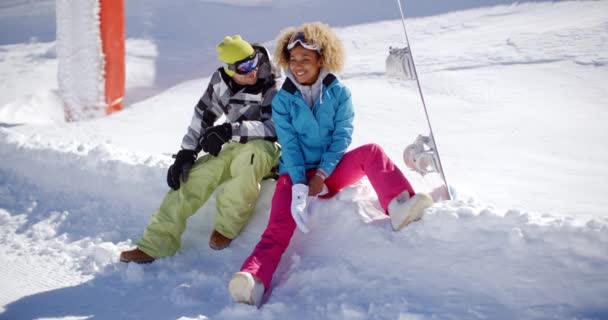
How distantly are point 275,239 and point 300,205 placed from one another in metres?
0.19

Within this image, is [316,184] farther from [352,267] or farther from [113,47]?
[113,47]

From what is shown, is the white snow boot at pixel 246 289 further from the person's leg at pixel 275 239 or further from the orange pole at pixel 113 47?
the orange pole at pixel 113 47

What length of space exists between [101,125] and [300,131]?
11.6 feet

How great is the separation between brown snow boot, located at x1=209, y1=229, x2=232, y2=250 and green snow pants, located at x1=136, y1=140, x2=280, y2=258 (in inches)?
0.9

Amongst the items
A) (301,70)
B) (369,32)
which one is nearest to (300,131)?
(301,70)

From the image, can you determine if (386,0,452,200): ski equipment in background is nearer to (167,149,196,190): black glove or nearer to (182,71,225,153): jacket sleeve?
(182,71,225,153): jacket sleeve

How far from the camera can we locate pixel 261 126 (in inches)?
108

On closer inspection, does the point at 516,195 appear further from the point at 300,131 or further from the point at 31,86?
the point at 31,86

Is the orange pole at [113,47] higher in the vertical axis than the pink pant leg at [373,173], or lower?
higher

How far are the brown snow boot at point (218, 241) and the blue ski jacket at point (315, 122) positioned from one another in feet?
1.61

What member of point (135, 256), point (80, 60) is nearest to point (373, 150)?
point (135, 256)

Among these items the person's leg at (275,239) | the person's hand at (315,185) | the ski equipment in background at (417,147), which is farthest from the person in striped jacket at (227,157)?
the ski equipment in background at (417,147)

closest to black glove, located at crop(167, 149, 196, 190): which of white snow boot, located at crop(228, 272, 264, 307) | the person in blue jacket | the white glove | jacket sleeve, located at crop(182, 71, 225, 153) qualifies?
jacket sleeve, located at crop(182, 71, 225, 153)

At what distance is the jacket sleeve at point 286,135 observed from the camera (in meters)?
2.50
